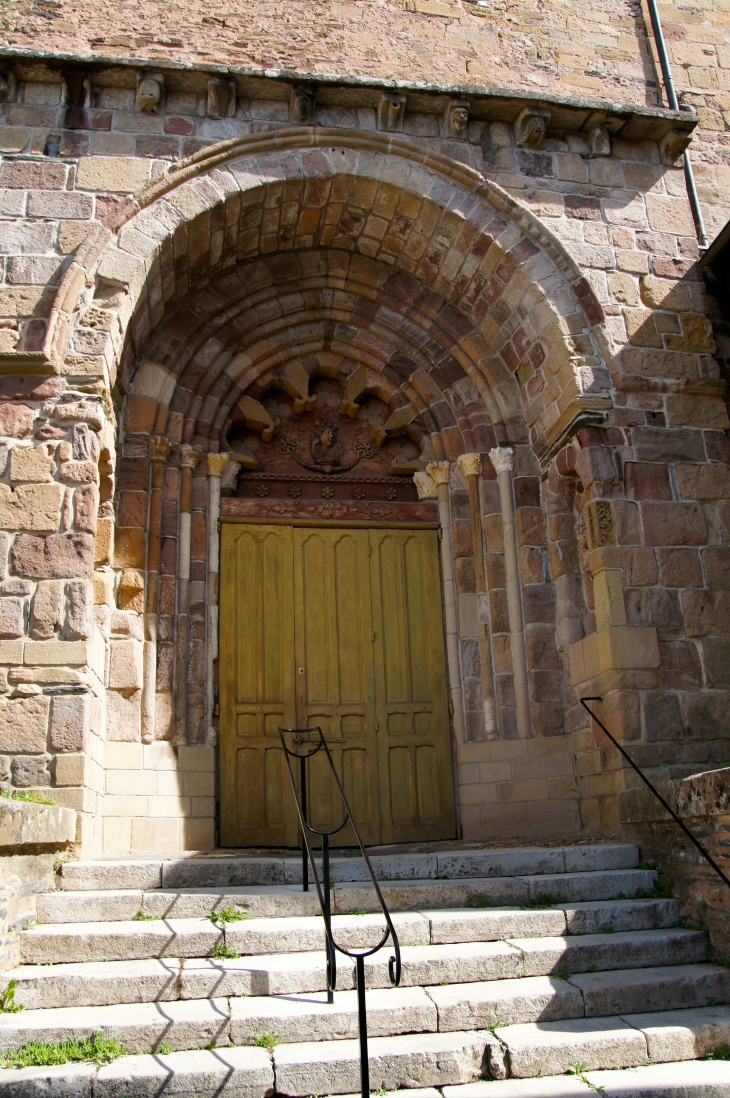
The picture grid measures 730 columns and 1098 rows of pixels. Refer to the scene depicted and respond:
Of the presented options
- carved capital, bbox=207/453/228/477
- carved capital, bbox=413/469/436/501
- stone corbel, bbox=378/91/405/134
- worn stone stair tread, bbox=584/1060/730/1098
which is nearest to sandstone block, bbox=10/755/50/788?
carved capital, bbox=207/453/228/477

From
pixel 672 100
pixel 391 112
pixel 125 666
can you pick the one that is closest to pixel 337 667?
pixel 125 666

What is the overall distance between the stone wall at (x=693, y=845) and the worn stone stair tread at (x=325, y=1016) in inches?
63.1

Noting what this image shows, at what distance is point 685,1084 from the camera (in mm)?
3340

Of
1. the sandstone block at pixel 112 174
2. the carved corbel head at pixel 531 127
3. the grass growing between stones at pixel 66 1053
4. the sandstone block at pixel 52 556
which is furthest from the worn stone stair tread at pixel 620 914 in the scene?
the carved corbel head at pixel 531 127

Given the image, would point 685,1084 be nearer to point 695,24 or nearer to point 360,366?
point 360,366

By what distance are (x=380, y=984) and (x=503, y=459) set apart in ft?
13.7

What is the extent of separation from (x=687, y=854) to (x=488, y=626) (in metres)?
2.41

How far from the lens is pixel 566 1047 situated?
3.49m

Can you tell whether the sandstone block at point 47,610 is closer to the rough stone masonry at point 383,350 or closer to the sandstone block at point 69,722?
the rough stone masonry at point 383,350

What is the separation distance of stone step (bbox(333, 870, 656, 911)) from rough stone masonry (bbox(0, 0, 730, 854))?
95cm

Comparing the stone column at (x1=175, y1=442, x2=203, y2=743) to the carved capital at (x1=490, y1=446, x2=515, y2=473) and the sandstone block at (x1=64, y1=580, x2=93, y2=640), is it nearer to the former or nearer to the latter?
the sandstone block at (x1=64, y1=580, x2=93, y2=640)

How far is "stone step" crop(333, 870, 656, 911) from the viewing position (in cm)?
448

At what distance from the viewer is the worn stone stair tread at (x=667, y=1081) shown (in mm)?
3285

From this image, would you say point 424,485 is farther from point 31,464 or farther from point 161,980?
point 161,980
